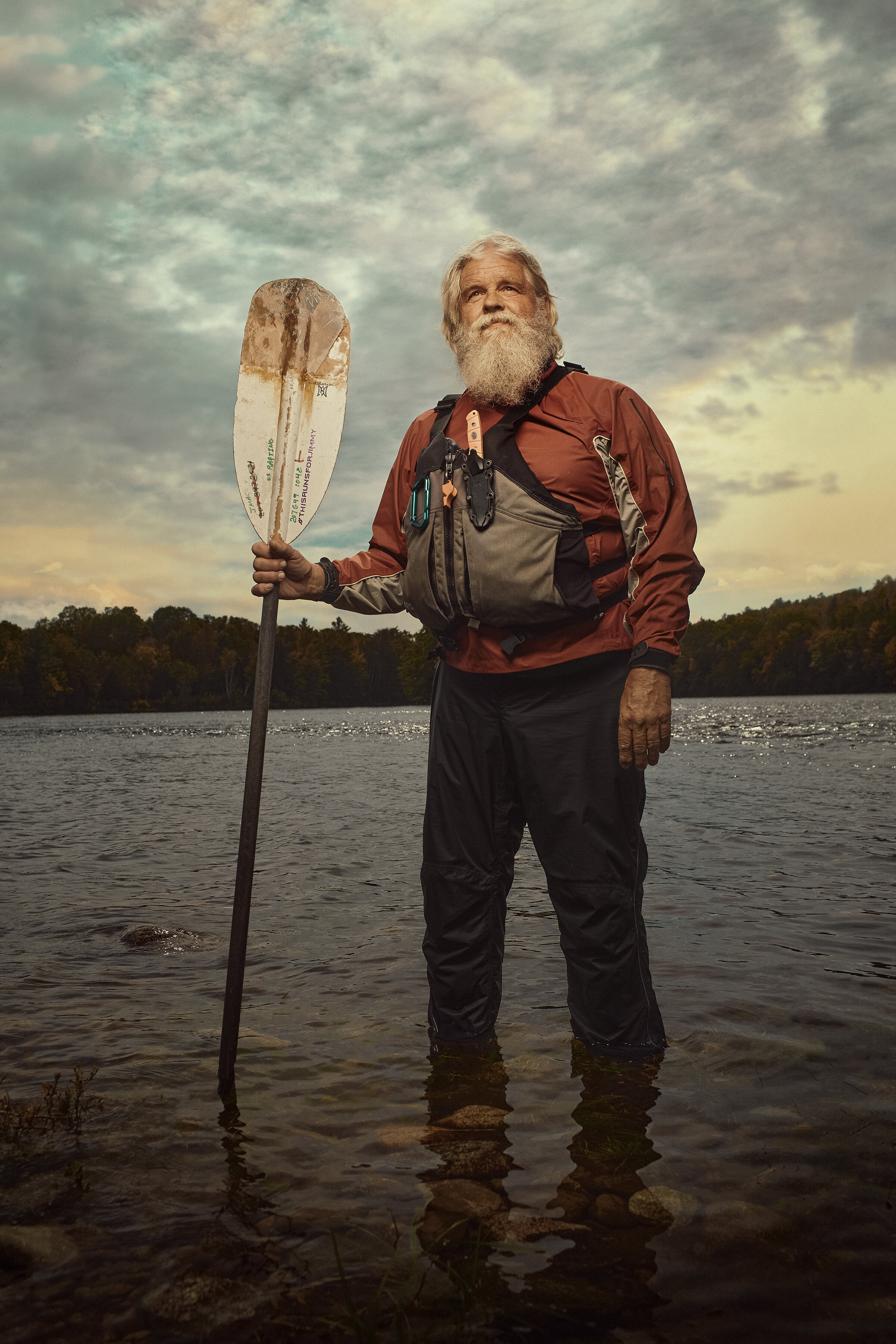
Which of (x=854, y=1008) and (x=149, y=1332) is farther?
(x=854, y=1008)

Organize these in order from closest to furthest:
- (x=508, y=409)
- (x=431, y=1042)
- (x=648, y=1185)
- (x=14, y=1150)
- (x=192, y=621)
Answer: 1. (x=648, y=1185)
2. (x=14, y=1150)
3. (x=508, y=409)
4. (x=431, y=1042)
5. (x=192, y=621)

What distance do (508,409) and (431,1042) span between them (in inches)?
93.1

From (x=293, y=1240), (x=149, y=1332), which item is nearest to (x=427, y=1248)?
(x=293, y=1240)

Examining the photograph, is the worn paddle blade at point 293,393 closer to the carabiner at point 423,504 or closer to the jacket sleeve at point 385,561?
the jacket sleeve at point 385,561

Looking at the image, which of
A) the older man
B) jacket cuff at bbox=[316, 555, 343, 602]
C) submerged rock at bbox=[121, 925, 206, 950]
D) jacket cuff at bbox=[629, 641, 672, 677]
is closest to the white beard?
the older man

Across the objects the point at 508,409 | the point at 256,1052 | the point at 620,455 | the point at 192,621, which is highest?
the point at 192,621

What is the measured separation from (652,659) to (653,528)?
430 mm

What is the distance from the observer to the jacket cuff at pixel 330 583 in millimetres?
3477

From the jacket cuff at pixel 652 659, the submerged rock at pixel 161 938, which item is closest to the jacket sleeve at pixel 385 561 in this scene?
the jacket cuff at pixel 652 659

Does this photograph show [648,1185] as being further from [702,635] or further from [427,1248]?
[702,635]

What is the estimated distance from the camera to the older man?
299 centimetres

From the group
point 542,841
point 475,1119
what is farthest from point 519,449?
point 475,1119

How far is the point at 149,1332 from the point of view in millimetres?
1860

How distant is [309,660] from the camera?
123 m
